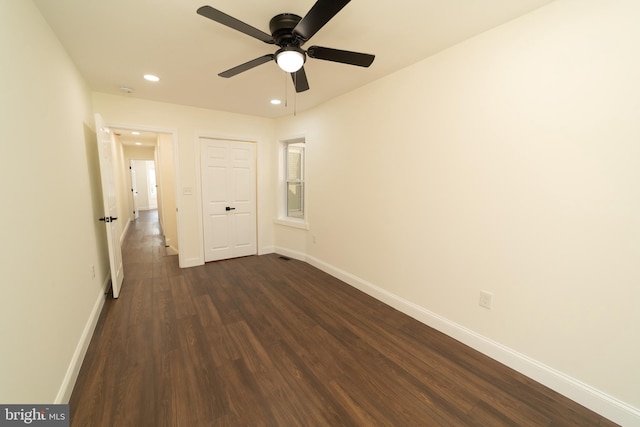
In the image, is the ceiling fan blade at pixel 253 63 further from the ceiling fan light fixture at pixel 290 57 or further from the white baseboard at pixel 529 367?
the white baseboard at pixel 529 367

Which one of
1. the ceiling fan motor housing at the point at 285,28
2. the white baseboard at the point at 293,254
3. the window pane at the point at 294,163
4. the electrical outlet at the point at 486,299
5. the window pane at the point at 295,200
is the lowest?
the white baseboard at the point at 293,254

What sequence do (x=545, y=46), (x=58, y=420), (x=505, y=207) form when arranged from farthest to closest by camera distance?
(x=505, y=207) → (x=545, y=46) → (x=58, y=420)

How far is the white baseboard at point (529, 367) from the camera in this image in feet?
4.91

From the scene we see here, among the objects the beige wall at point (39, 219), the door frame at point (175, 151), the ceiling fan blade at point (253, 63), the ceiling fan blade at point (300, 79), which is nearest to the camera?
the beige wall at point (39, 219)

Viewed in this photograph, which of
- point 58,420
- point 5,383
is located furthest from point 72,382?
point 5,383

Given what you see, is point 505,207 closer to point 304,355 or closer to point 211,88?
point 304,355

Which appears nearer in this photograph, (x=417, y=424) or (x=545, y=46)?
(x=417, y=424)

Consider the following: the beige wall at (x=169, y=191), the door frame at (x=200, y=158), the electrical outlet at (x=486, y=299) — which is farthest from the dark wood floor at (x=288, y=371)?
the beige wall at (x=169, y=191)

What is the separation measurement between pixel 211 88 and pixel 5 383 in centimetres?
304

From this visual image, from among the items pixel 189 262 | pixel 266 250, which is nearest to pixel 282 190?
pixel 266 250

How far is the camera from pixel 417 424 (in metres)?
1.46

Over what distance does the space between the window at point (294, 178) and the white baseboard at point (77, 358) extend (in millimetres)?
3107

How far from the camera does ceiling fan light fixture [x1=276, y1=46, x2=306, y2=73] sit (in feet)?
5.45

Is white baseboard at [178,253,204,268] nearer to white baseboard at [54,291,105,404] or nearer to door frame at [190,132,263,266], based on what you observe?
door frame at [190,132,263,266]
